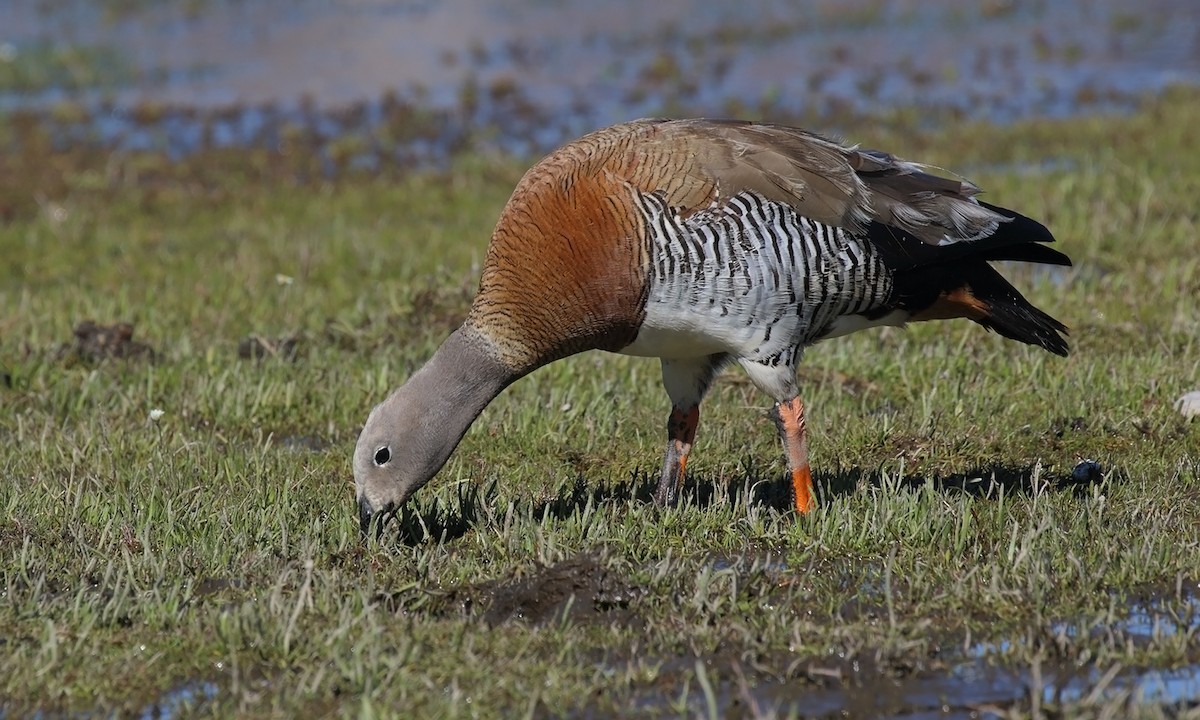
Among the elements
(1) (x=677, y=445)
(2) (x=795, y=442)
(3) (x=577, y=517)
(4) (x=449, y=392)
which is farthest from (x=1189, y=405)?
(4) (x=449, y=392)

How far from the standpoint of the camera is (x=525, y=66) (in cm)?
2150

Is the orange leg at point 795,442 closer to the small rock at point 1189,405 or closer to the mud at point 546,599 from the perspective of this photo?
the mud at point 546,599

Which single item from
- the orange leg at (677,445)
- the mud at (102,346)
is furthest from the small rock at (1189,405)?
the mud at (102,346)

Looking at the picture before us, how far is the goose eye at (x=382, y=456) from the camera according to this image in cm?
563

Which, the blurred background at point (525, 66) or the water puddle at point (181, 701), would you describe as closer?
the water puddle at point (181, 701)

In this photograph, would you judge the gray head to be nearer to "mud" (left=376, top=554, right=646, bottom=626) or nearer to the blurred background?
"mud" (left=376, top=554, right=646, bottom=626)

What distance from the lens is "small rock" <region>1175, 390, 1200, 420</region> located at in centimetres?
671

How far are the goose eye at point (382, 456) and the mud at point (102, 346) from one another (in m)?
3.07

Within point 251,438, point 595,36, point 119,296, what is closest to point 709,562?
point 251,438

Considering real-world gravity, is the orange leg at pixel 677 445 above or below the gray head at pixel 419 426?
below

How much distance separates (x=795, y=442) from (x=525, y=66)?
16.2 meters

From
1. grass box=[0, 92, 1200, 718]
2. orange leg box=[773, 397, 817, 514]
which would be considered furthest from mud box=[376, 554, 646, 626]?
orange leg box=[773, 397, 817, 514]

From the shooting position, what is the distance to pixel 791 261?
571 cm

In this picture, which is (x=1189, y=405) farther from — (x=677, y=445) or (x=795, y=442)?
(x=677, y=445)
